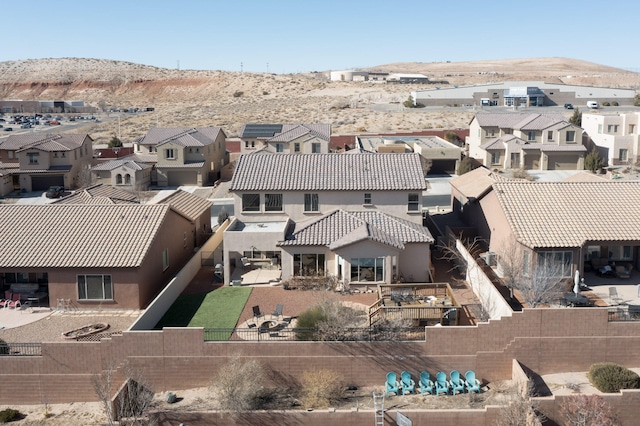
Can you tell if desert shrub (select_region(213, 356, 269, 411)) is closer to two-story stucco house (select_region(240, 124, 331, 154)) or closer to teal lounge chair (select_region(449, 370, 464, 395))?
teal lounge chair (select_region(449, 370, 464, 395))

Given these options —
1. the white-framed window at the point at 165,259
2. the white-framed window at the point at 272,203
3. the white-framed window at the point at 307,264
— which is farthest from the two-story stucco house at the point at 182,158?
the white-framed window at the point at 307,264

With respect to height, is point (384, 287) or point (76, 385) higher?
point (384, 287)

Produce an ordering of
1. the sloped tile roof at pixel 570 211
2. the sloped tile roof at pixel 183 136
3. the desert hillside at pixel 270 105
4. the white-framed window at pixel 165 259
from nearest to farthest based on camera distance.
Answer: the sloped tile roof at pixel 570 211
the white-framed window at pixel 165 259
the sloped tile roof at pixel 183 136
the desert hillside at pixel 270 105

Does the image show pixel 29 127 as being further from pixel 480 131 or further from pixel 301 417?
pixel 301 417

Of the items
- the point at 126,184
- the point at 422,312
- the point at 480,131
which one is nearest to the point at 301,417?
the point at 422,312

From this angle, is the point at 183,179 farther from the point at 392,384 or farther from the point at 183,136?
the point at 392,384

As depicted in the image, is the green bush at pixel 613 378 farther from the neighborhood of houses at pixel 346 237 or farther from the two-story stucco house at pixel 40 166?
the two-story stucco house at pixel 40 166

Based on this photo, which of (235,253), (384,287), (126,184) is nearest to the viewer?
(384,287)
